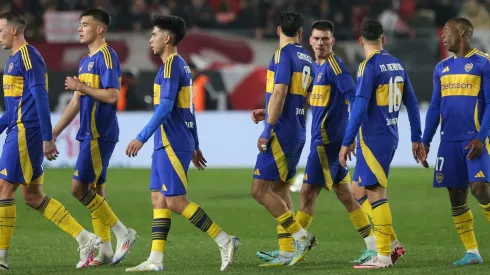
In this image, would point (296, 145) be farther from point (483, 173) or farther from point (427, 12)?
point (427, 12)

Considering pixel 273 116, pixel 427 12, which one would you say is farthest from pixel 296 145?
pixel 427 12

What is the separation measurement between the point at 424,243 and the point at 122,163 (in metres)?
10.8

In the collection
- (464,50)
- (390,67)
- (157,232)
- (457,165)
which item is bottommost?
(157,232)

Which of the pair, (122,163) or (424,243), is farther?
(122,163)

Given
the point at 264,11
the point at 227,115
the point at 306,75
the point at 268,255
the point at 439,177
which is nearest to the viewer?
the point at 439,177

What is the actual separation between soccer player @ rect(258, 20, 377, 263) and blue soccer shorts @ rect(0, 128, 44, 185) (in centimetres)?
216

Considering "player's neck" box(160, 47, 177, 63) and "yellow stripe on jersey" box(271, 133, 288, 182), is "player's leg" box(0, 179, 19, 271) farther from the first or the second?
"yellow stripe on jersey" box(271, 133, 288, 182)

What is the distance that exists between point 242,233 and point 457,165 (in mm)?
3384

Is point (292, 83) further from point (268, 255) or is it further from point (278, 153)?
point (268, 255)

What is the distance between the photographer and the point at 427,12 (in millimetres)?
24625

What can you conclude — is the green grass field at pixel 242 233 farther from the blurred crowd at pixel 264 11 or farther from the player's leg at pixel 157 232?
the blurred crowd at pixel 264 11

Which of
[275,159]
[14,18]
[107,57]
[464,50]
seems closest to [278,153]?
[275,159]

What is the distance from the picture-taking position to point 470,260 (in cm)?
853

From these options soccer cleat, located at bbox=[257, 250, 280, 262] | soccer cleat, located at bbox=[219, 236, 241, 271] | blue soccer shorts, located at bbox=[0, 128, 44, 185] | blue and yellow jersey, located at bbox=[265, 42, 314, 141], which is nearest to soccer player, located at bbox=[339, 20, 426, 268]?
blue and yellow jersey, located at bbox=[265, 42, 314, 141]
